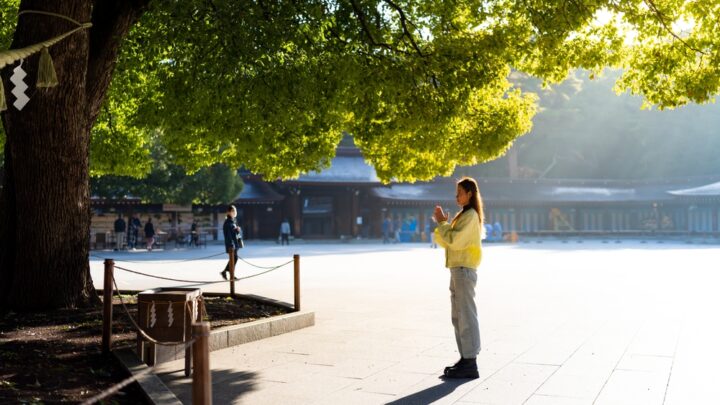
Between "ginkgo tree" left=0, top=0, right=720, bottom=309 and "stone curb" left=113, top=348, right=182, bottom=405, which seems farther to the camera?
"ginkgo tree" left=0, top=0, right=720, bottom=309

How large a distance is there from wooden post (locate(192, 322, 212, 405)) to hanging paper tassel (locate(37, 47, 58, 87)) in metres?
5.39

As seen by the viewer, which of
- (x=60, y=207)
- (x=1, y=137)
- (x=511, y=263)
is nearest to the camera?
(x=60, y=207)

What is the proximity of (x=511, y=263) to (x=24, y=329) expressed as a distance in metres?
18.0

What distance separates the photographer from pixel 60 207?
32.6ft

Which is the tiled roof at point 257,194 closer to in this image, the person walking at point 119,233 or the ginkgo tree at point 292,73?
the person walking at point 119,233

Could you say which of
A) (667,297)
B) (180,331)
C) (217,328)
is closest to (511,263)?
(667,297)

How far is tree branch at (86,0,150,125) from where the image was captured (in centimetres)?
1052

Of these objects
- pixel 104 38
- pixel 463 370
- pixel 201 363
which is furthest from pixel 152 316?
pixel 104 38

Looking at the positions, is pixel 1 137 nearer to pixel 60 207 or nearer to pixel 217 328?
pixel 60 207

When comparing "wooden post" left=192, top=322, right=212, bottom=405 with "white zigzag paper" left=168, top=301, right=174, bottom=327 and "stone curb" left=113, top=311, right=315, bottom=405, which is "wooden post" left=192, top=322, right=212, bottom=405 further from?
"white zigzag paper" left=168, top=301, right=174, bottom=327

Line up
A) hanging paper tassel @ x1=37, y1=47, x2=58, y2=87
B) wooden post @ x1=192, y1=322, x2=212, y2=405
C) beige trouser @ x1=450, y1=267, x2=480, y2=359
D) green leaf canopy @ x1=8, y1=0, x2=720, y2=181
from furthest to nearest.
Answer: green leaf canopy @ x1=8, y1=0, x2=720, y2=181, hanging paper tassel @ x1=37, y1=47, x2=58, y2=87, beige trouser @ x1=450, y1=267, x2=480, y2=359, wooden post @ x1=192, y1=322, x2=212, y2=405

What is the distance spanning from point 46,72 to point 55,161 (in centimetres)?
178

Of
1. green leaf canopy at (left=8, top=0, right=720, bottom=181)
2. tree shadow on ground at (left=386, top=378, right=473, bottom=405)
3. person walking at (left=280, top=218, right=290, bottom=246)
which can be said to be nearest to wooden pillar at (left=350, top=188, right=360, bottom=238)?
person walking at (left=280, top=218, right=290, bottom=246)

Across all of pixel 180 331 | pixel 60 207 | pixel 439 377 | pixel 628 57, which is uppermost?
pixel 628 57
